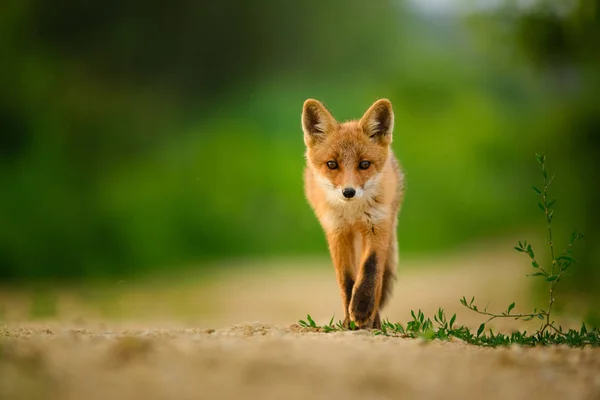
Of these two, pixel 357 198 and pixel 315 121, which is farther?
pixel 315 121

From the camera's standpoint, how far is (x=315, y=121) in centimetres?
532

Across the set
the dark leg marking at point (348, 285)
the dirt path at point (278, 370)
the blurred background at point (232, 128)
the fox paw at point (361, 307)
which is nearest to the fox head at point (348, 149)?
the dark leg marking at point (348, 285)

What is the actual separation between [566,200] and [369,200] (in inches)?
258

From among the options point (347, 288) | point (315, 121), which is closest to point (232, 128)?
point (315, 121)

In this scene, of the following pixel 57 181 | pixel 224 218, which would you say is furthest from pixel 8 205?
pixel 224 218

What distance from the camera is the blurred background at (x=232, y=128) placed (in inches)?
496

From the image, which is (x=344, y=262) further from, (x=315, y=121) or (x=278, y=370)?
(x=278, y=370)

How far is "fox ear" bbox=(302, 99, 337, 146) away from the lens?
524 cm

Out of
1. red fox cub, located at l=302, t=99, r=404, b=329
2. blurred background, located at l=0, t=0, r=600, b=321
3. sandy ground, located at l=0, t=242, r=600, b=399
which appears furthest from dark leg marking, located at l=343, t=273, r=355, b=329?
blurred background, located at l=0, t=0, r=600, b=321

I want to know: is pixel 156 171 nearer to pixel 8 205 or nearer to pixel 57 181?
pixel 57 181

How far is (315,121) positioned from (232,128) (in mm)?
9897

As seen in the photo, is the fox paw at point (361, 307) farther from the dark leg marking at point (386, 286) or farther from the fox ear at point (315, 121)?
the fox ear at point (315, 121)

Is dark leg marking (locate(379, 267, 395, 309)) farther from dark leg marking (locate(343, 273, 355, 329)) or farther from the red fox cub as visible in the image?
dark leg marking (locate(343, 273, 355, 329))

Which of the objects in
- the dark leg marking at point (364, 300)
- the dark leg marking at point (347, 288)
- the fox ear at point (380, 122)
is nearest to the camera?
the dark leg marking at point (364, 300)
